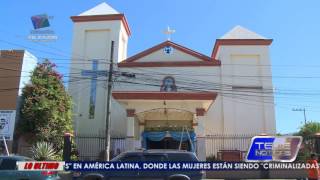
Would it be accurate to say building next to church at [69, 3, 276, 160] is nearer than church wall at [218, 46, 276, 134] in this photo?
Yes

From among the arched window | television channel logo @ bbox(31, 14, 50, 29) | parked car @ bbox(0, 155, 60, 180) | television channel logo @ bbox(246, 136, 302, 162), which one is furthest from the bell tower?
television channel logo @ bbox(246, 136, 302, 162)

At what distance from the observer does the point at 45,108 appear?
28531mm

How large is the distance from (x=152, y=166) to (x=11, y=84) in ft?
54.4

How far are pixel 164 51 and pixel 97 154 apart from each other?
10439mm

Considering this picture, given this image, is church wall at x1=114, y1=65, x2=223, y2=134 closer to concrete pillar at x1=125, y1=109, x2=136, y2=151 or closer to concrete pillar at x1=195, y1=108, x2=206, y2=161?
concrete pillar at x1=195, y1=108, x2=206, y2=161

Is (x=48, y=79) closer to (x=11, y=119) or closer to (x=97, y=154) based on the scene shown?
(x=11, y=119)

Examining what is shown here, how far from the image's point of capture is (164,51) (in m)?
35.8

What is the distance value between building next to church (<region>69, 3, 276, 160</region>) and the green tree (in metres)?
4.26

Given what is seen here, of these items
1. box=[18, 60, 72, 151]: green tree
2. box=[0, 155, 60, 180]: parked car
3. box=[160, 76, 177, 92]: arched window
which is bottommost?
box=[0, 155, 60, 180]: parked car

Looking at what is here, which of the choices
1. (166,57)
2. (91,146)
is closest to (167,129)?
(91,146)

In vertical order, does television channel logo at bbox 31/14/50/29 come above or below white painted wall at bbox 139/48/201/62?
above

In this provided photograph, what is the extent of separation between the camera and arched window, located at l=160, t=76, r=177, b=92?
34.4m

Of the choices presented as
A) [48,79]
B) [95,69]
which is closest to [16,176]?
[48,79]

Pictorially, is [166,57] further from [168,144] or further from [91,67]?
[168,144]
